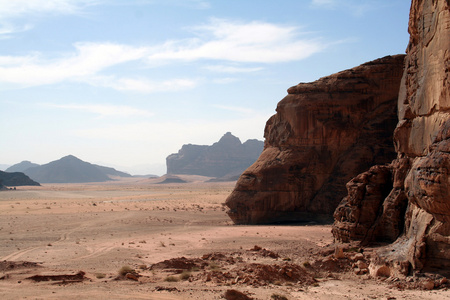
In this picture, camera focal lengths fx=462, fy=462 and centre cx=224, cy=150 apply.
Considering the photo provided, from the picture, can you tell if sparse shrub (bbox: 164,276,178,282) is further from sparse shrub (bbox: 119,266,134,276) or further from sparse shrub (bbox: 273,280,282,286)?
sparse shrub (bbox: 273,280,282,286)

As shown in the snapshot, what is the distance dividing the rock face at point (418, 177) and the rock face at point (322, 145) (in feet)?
29.0

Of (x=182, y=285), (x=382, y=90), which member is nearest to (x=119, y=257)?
(x=182, y=285)

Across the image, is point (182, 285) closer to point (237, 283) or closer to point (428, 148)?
point (237, 283)

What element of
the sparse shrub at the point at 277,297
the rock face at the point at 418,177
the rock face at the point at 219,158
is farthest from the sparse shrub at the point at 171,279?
the rock face at the point at 219,158

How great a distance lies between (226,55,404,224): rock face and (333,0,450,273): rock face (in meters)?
8.84

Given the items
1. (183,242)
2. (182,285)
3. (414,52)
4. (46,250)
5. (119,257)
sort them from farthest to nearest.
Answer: (183,242) → (46,250) → (119,257) → (414,52) → (182,285)

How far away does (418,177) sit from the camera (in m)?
11.2

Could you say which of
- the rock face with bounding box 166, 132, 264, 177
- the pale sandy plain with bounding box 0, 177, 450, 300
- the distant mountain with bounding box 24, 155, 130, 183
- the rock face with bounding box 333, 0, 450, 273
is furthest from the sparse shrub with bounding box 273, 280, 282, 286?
the distant mountain with bounding box 24, 155, 130, 183

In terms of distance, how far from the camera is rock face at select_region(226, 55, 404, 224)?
24.5m

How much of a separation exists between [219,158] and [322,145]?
139768mm

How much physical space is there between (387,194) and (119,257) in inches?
374

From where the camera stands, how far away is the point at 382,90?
2459 cm

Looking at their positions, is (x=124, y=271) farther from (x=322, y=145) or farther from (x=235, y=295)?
(x=322, y=145)

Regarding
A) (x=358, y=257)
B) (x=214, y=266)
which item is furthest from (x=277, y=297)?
(x=358, y=257)
